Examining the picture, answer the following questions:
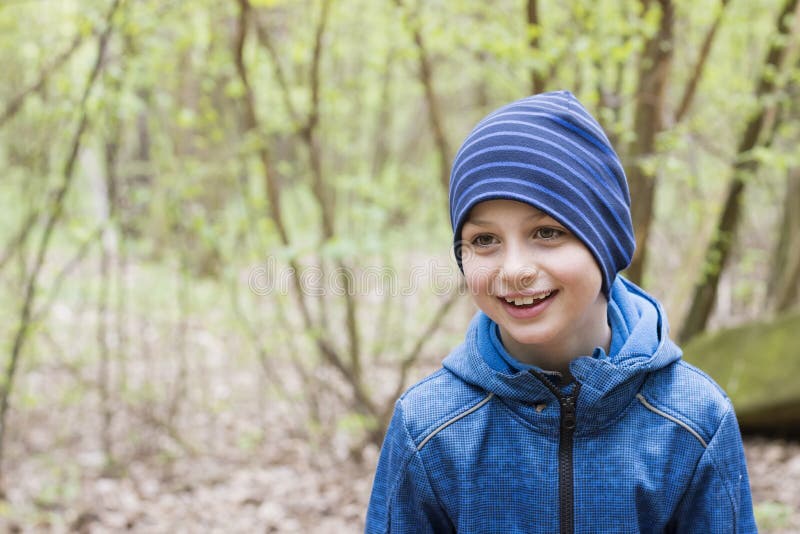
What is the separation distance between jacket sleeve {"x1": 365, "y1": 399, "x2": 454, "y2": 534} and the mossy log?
3.89 metres

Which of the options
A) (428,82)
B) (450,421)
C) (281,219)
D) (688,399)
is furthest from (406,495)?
(281,219)

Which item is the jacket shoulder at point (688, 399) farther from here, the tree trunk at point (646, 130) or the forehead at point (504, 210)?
the tree trunk at point (646, 130)

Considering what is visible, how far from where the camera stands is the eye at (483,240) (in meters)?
1.33

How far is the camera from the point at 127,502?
4680 millimetres

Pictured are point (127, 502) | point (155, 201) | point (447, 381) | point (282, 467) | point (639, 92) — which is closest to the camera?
point (447, 381)

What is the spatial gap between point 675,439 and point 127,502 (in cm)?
417

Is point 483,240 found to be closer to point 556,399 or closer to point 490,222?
point 490,222

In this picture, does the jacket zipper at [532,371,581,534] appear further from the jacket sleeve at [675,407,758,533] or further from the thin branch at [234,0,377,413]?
the thin branch at [234,0,377,413]

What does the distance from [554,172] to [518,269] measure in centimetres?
17

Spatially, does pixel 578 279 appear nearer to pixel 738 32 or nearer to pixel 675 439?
pixel 675 439

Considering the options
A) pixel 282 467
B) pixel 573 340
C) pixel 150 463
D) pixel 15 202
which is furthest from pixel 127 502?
pixel 573 340

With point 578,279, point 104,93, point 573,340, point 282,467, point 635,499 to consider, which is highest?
point 104,93

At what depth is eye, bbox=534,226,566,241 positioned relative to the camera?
1.30 m

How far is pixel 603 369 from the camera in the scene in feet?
4.24
